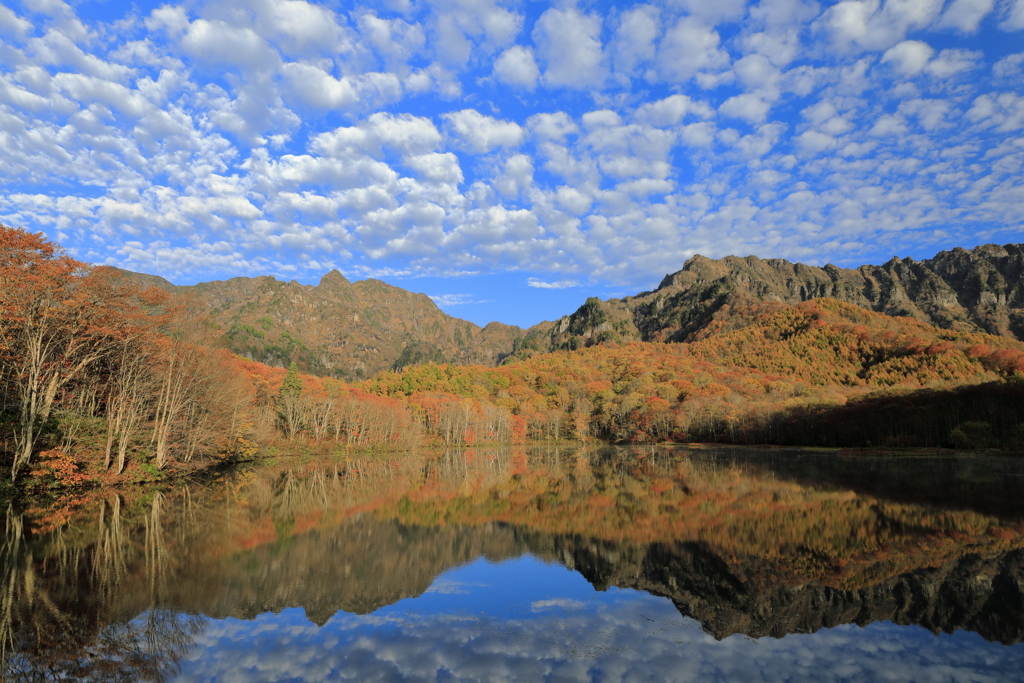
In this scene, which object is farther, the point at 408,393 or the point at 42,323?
the point at 408,393

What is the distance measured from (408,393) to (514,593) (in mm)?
122800

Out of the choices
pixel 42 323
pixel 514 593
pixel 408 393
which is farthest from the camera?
pixel 408 393

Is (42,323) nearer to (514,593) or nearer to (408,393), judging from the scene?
(514,593)

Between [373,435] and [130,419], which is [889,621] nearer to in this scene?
[130,419]

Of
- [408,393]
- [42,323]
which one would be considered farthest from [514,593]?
[408,393]

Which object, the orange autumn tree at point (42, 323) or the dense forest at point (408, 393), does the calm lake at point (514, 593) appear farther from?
the dense forest at point (408, 393)

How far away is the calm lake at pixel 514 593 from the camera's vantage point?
27.2 ft

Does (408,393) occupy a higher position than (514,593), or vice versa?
(408,393)

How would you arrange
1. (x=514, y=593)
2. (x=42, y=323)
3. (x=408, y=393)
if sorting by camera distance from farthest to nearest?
(x=408, y=393) < (x=42, y=323) < (x=514, y=593)

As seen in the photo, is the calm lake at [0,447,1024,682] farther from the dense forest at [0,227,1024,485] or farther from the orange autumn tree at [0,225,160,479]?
the dense forest at [0,227,1024,485]

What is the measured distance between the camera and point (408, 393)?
13225cm

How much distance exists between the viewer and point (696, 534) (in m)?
18.7

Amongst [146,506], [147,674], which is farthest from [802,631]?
[146,506]

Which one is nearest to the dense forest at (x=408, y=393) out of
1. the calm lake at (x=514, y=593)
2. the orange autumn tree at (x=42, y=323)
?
the orange autumn tree at (x=42, y=323)
